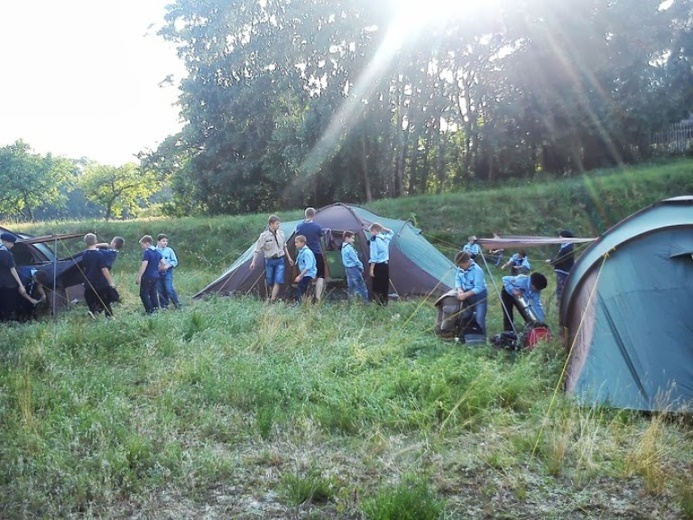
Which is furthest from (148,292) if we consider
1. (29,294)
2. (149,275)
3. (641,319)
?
(641,319)

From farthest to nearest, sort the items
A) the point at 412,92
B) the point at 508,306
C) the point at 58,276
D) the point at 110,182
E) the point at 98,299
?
the point at 110,182
the point at 412,92
the point at 58,276
the point at 98,299
the point at 508,306

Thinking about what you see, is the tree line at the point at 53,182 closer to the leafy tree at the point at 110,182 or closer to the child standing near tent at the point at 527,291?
the leafy tree at the point at 110,182

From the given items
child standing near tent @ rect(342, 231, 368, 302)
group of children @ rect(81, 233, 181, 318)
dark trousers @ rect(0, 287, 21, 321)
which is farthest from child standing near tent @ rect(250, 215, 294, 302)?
dark trousers @ rect(0, 287, 21, 321)

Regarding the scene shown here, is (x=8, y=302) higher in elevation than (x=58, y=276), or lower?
lower

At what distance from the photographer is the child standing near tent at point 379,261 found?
33.1 ft

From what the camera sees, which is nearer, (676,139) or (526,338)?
(526,338)

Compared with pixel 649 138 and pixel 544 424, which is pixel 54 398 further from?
pixel 649 138

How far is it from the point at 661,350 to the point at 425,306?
4972 mm

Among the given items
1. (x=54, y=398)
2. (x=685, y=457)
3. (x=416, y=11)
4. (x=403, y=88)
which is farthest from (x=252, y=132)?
(x=685, y=457)

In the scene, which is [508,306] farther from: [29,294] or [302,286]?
[29,294]

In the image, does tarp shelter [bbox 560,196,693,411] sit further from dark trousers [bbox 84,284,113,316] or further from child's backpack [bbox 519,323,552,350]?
dark trousers [bbox 84,284,113,316]

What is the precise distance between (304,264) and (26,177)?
30471 millimetres

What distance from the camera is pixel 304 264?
10.3 metres

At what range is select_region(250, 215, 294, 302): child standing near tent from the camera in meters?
10.4
